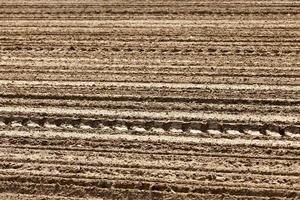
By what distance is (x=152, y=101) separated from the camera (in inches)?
332

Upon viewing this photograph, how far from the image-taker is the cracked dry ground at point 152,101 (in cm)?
689

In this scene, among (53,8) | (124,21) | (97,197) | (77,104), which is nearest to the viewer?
(97,197)

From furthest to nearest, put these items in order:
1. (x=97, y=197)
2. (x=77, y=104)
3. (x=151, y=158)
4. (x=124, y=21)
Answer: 1. (x=124, y=21)
2. (x=77, y=104)
3. (x=151, y=158)
4. (x=97, y=197)

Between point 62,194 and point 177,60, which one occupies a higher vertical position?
point 177,60

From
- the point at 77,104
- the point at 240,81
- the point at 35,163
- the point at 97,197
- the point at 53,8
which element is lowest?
the point at 97,197

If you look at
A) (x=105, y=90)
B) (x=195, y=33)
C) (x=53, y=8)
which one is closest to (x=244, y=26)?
(x=195, y=33)

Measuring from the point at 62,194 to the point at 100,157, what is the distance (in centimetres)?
80

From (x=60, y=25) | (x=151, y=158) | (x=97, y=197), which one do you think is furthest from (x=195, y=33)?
(x=97, y=197)

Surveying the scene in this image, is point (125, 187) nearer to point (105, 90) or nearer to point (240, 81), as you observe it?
point (105, 90)

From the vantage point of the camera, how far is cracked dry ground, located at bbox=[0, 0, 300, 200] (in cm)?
689

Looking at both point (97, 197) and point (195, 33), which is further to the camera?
point (195, 33)

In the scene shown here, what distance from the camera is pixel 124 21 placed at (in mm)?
11148

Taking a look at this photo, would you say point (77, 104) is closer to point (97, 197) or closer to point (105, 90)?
point (105, 90)

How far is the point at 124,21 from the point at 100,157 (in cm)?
449
